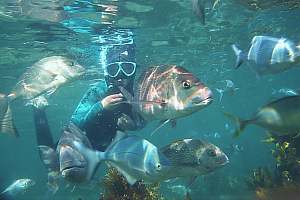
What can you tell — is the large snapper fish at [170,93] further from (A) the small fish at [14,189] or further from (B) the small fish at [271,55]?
(A) the small fish at [14,189]

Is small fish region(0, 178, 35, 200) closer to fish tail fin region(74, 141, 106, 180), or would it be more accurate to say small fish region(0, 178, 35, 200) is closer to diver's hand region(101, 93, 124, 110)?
diver's hand region(101, 93, 124, 110)

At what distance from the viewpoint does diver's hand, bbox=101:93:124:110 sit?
667 cm

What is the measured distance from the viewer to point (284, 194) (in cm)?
504

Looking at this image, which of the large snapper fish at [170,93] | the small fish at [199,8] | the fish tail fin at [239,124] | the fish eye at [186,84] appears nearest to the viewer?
the small fish at [199,8]

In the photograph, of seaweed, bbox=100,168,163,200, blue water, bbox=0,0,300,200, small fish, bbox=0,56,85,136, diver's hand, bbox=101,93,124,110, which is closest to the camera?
diver's hand, bbox=101,93,124,110

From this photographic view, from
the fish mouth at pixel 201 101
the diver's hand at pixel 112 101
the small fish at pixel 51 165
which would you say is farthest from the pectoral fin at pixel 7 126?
the fish mouth at pixel 201 101

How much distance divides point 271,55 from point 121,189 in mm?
4479

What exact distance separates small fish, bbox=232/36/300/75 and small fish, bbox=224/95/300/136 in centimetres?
116

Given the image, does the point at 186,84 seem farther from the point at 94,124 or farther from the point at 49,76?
the point at 49,76

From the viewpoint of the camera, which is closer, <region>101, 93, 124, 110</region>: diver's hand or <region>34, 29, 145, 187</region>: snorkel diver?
<region>34, 29, 145, 187</region>: snorkel diver

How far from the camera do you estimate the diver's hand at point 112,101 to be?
6672 mm

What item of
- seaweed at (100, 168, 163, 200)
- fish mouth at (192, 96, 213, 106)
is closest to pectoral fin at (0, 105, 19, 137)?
seaweed at (100, 168, 163, 200)

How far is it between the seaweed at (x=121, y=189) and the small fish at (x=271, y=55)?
3.82 m

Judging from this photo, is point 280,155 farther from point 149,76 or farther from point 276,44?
point 149,76
